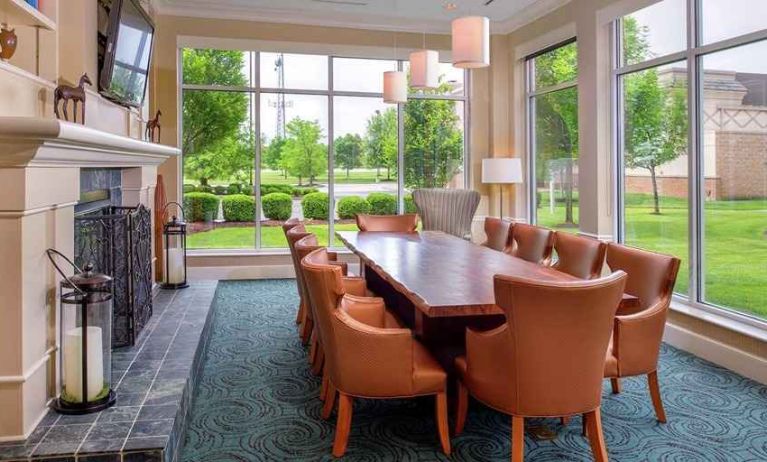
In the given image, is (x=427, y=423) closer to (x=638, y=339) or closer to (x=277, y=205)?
(x=638, y=339)

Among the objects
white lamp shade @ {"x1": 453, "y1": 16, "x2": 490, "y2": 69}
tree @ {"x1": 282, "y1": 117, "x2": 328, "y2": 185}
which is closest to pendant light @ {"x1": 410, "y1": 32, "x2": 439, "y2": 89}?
white lamp shade @ {"x1": 453, "y1": 16, "x2": 490, "y2": 69}

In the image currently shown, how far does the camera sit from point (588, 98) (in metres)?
5.66

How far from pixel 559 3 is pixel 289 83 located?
10.9 feet

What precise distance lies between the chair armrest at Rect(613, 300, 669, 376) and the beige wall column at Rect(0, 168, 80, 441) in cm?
246

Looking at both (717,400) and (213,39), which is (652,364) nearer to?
(717,400)

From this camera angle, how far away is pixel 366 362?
2.43 meters

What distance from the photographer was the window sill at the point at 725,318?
3717 mm

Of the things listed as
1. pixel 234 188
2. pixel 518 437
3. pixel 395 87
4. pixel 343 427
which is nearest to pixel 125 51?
pixel 395 87

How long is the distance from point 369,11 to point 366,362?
17.8ft

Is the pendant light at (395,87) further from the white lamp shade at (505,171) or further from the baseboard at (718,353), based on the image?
the baseboard at (718,353)

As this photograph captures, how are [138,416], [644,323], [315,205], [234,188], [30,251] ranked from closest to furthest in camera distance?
1. [30,251]
2. [138,416]
3. [644,323]
4. [234,188]
5. [315,205]

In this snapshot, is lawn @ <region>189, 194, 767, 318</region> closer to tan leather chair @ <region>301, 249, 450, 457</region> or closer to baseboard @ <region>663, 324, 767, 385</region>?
baseboard @ <region>663, 324, 767, 385</region>

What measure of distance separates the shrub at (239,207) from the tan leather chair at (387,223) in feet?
6.76

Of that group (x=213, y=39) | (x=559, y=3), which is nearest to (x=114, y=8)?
(x=213, y=39)
